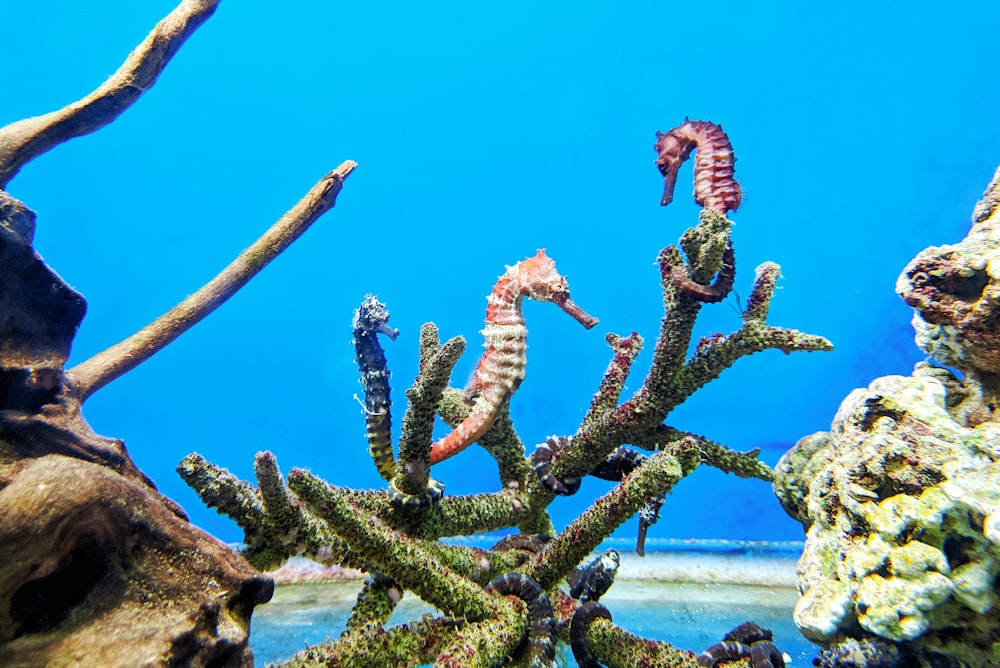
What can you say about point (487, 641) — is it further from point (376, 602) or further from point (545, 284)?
point (545, 284)

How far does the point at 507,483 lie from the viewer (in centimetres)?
348

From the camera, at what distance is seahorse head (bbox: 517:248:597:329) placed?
3.55 metres

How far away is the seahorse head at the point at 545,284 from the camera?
3555 millimetres

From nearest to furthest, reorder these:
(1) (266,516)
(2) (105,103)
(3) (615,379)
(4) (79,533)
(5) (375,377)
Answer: (4) (79,533), (1) (266,516), (2) (105,103), (5) (375,377), (3) (615,379)

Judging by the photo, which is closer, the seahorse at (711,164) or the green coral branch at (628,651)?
the green coral branch at (628,651)

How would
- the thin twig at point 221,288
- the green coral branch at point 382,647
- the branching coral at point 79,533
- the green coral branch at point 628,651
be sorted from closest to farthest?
the branching coral at point 79,533
the green coral branch at point 382,647
the green coral branch at point 628,651
the thin twig at point 221,288

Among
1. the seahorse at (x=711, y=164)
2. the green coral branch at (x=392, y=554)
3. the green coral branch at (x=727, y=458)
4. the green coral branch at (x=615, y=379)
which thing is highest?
the seahorse at (x=711, y=164)

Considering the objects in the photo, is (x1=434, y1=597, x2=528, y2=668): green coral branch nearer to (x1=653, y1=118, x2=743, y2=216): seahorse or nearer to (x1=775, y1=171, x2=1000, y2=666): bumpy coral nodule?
(x1=775, y1=171, x2=1000, y2=666): bumpy coral nodule

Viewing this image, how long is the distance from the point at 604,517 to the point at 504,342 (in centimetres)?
117

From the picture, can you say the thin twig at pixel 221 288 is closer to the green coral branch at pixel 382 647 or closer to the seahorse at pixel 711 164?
the green coral branch at pixel 382 647

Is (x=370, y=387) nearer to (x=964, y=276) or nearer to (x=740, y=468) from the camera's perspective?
(x=740, y=468)

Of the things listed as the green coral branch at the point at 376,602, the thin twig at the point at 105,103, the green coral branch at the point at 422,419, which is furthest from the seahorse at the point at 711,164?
the thin twig at the point at 105,103

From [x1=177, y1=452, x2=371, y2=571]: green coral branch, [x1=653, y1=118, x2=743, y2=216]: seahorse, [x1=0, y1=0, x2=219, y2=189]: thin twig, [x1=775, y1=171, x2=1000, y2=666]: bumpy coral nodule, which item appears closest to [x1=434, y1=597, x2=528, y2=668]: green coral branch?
[x1=177, y1=452, x2=371, y2=571]: green coral branch

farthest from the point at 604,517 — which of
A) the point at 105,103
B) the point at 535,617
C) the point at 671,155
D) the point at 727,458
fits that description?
the point at 105,103
